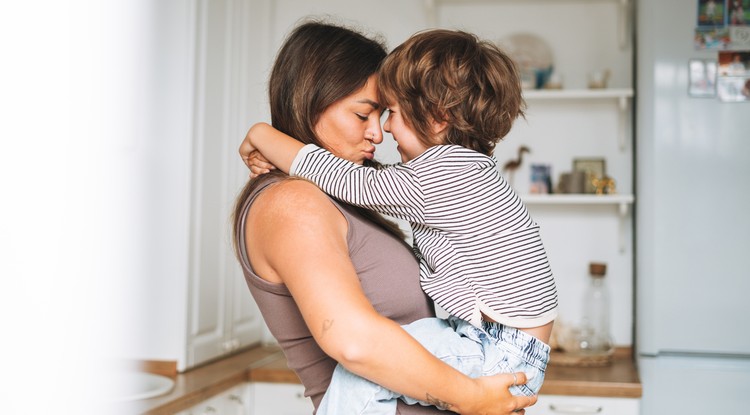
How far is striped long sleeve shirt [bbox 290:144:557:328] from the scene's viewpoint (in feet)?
3.94

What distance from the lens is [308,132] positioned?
133cm

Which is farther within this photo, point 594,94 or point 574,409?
point 594,94

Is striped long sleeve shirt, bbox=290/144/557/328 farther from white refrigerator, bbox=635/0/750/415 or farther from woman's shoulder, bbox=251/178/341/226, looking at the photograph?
white refrigerator, bbox=635/0/750/415

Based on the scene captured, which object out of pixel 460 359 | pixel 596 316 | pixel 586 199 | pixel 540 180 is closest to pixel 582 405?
pixel 596 316

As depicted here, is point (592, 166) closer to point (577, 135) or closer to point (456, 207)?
point (577, 135)

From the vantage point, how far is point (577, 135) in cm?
324

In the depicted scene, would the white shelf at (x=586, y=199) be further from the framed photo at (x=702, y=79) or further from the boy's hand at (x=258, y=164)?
the boy's hand at (x=258, y=164)

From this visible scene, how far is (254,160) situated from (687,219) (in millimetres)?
1780

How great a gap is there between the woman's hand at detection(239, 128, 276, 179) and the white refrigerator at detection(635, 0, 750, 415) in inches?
66.7

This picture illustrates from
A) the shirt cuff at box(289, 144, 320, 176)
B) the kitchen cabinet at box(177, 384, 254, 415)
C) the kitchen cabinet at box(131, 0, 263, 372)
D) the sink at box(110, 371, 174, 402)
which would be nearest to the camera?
the shirt cuff at box(289, 144, 320, 176)

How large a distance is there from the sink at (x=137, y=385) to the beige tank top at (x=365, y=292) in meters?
0.91

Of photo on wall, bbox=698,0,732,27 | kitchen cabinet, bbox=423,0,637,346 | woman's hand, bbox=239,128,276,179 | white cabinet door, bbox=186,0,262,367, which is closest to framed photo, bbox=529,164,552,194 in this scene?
kitchen cabinet, bbox=423,0,637,346

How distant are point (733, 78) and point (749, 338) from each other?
85 cm

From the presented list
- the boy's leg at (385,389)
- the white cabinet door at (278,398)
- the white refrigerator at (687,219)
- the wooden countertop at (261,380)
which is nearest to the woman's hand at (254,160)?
the boy's leg at (385,389)
